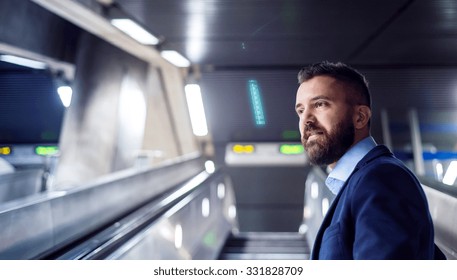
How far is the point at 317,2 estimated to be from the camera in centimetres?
251

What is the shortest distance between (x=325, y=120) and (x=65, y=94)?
4168 millimetres

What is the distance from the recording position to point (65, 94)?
511 cm

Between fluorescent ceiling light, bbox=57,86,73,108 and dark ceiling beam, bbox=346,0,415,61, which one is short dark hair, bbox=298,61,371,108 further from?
fluorescent ceiling light, bbox=57,86,73,108

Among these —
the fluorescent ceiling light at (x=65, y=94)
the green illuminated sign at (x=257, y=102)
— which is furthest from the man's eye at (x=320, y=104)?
the fluorescent ceiling light at (x=65, y=94)

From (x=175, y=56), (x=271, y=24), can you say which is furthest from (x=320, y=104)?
(x=175, y=56)

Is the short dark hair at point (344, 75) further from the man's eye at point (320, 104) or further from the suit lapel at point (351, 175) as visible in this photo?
the suit lapel at point (351, 175)

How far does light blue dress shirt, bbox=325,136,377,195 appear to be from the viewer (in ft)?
4.72

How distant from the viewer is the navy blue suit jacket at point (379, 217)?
1.14 meters

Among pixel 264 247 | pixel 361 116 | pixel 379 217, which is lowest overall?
pixel 264 247

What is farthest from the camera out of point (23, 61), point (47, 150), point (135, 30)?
point (47, 150)

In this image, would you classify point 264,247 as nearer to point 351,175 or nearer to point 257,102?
point 257,102

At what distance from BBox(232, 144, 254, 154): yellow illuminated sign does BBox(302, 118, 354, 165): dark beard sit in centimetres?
410

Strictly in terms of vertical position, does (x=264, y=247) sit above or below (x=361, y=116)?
below

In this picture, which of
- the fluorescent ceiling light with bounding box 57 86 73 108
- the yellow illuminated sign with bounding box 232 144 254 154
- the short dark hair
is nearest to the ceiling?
the short dark hair
